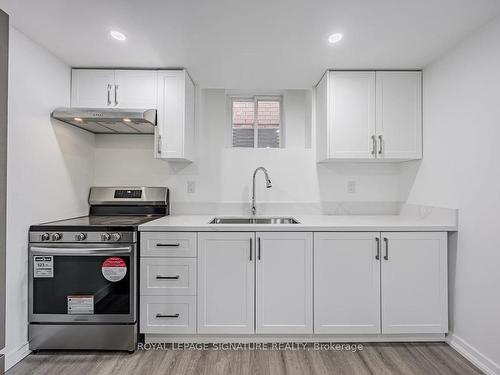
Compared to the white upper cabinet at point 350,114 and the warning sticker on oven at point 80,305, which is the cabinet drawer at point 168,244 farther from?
the white upper cabinet at point 350,114

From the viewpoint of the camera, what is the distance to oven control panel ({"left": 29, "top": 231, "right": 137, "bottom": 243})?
1.94 meters

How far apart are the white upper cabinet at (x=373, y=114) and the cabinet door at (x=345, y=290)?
831 millimetres

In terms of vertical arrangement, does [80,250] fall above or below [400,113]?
below

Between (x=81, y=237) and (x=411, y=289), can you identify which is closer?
(x=81, y=237)

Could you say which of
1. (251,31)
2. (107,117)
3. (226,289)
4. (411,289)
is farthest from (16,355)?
(411,289)

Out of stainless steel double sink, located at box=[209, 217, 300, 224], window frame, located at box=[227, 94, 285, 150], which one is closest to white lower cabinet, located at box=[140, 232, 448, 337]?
stainless steel double sink, located at box=[209, 217, 300, 224]

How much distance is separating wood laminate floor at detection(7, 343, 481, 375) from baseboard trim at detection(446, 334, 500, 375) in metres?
0.04

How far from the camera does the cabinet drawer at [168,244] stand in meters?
2.04

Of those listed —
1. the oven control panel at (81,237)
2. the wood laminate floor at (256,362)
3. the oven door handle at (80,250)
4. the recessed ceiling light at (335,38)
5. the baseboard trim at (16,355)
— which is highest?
the recessed ceiling light at (335,38)

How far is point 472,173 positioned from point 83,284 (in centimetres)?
284

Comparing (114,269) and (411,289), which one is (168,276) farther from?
(411,289)

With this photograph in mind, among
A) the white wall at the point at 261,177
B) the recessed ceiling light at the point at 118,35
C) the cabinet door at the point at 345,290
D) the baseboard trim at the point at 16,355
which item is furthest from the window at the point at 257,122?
the baseboard trim at the point at 16,355

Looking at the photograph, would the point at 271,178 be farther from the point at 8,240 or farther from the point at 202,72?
the point at 8,240

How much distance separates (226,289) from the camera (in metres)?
2.05
